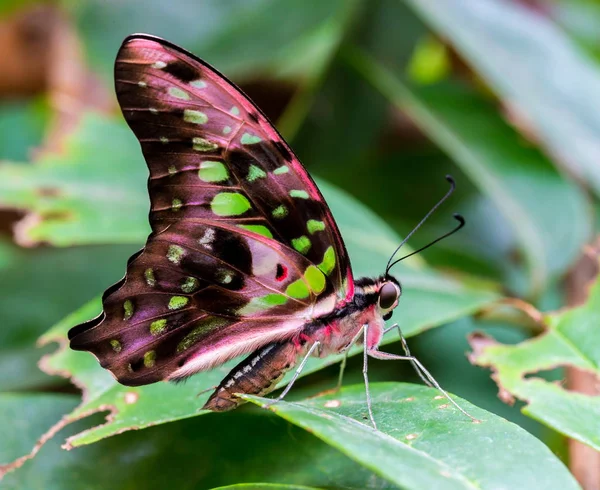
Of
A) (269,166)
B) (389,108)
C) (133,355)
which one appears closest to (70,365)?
(133,355)

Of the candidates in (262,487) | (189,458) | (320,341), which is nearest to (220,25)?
(320,341)

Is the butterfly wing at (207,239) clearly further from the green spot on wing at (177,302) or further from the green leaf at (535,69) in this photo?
the green leaf at (535,69)

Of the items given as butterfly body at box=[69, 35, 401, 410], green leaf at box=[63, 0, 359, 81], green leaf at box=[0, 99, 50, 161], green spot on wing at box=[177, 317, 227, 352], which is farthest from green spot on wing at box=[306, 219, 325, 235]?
green leaf at box=[0, 99, 50, 161]

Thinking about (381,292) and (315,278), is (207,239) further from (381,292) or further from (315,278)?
(381,292)

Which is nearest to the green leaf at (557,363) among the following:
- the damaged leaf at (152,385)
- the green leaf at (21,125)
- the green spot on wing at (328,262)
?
the damaged leaf at (152,385)

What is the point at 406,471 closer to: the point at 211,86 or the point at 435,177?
the point at 211,86

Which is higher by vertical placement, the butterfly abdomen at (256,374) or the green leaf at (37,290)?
the butterfly abdomen at (256,374)
